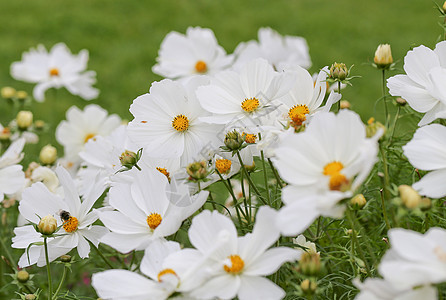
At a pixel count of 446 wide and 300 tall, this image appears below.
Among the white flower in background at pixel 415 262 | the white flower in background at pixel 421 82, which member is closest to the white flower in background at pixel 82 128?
the white flower in background at pixel 421 82

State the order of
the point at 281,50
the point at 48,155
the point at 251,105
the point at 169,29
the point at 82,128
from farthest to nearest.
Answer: the point at 169,29, the point at 281,50, the point at 82,128, the point at 48,155, the point at 251,105

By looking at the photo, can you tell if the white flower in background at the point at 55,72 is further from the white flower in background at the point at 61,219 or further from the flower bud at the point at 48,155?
the white flower in background at the point at 61,219

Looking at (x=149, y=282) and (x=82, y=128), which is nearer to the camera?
(x=149, y=282)

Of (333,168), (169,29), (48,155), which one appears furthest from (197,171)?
(169,29)

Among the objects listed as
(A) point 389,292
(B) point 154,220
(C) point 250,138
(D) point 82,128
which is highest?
(D) point 82,128

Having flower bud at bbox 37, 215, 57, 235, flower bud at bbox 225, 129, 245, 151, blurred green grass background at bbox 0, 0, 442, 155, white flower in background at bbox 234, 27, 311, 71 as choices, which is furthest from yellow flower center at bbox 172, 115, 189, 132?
blurred green grass background at bbox 0, 0, 442, 155

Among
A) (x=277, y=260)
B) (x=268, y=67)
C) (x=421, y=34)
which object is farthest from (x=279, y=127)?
(x=421, y=34)

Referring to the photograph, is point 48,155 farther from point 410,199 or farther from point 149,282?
point 410,199

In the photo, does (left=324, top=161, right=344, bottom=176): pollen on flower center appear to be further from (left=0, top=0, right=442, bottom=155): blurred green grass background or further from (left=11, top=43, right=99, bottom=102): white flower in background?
(left=0, top=0, right=442, bottom=155): blurred green grass background
